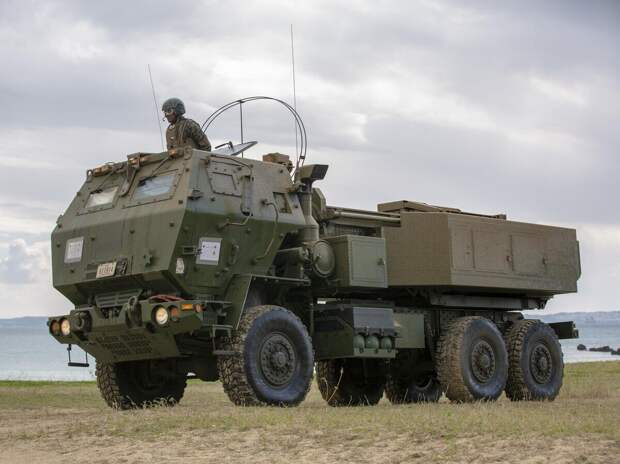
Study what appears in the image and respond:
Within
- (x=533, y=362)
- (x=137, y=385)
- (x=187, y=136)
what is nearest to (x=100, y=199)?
(x=187, y=136)

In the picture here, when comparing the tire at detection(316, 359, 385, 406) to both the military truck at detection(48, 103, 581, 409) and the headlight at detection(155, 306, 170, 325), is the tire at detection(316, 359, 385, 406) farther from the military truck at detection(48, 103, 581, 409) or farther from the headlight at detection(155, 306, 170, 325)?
the headlight at detection(155, 306, 170, 325)

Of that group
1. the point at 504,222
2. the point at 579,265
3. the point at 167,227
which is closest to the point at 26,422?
the point at 167,227

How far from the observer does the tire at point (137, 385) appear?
1534 cm

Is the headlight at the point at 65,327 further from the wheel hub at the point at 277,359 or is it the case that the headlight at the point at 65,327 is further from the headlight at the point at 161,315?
the wheel hub at the point at 277,359

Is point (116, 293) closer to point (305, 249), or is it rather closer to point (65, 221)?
point (65, 221)

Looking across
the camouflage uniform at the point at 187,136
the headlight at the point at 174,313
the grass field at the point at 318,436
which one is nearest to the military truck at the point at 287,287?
the headlight at the point at 174,313

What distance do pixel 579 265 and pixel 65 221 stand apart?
30.0 feet

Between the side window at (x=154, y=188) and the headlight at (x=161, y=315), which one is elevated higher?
the side window at (x=154, y=188)

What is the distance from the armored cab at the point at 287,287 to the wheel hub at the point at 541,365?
0.03 meters

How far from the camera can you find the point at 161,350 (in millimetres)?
13914

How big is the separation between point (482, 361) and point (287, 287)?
3.59 metres

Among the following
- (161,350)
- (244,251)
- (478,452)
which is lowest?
(478,452)

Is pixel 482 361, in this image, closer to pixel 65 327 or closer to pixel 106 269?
pixel 106 269

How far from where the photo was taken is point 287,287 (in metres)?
15.3
